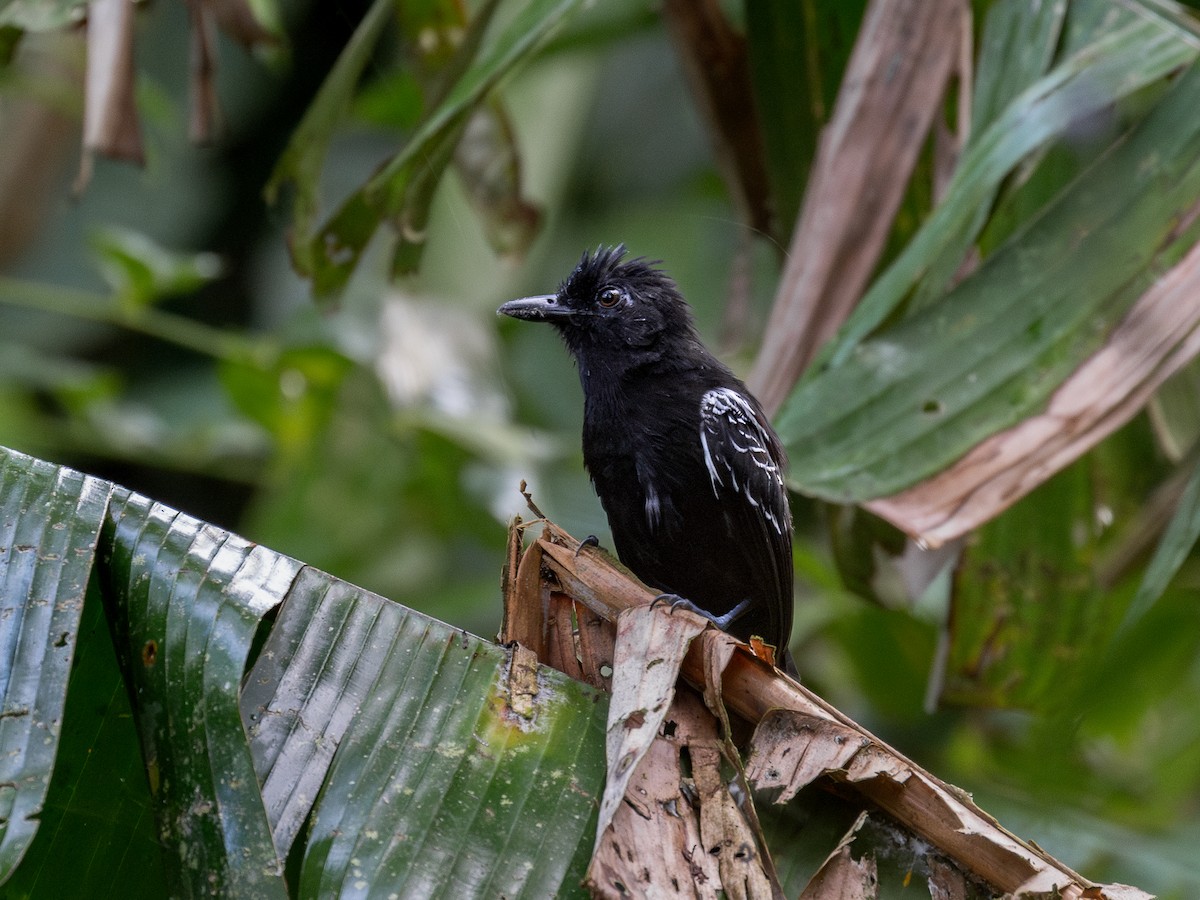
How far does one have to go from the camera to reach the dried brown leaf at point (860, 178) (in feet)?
11.6

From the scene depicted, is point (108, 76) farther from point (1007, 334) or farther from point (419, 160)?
point (1007, 334)

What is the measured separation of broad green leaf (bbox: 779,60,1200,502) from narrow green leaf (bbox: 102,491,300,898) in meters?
1.33

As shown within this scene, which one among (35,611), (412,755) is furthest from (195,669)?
(412,755)

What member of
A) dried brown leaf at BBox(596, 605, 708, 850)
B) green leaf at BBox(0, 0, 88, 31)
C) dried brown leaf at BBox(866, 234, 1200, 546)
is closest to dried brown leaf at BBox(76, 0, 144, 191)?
green leaf at BBox(0, 0, 88, 31)

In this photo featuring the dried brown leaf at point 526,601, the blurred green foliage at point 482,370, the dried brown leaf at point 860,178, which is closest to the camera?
the dried brown leaf at point 526,601

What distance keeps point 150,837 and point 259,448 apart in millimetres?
4228

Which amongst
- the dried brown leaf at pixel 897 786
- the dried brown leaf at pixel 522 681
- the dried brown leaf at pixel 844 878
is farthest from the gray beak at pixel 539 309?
the dried brown leaf at pixel 844 878

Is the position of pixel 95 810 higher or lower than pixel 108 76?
lower

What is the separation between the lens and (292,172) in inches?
145

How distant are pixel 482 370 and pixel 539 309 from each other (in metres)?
1.79

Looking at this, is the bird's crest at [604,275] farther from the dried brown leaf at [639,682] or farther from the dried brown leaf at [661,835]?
the dried brown leaf at [661,835]

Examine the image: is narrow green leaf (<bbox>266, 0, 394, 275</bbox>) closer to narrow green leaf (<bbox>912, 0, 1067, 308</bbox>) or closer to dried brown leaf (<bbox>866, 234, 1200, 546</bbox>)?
narrow green leaf (<bbox>912, 0, 1067, 308</bbox>)

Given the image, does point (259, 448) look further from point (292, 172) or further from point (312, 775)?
point (312, 775)

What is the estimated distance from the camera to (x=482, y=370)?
5.61 m
